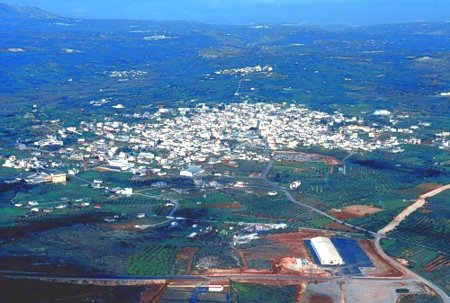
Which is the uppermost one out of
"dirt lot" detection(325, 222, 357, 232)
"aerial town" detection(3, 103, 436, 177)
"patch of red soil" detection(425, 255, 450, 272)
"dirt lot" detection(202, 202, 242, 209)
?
"patch of red soil" detection(425, 255, 450, 272)

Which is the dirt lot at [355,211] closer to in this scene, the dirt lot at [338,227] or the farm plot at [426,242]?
the dirt lot at [338,227]

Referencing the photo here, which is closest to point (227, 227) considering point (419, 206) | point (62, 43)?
point (419, 206)

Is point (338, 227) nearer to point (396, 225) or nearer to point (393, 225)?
point (393, 225)

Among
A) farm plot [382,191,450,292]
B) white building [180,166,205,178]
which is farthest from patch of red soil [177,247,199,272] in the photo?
white building [180,166,205,178]

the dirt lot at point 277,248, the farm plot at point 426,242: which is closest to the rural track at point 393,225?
the farm plot at point 426,242

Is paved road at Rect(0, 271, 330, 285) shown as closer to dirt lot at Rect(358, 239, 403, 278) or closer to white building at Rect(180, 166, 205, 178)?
dirt lot at Rect(358, 239, 403, 278)

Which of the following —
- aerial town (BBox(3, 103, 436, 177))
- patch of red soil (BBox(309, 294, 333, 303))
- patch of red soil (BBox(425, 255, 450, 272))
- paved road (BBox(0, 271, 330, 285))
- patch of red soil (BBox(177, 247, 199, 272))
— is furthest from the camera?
aerial town (BBox(3, 103, 436, 177))

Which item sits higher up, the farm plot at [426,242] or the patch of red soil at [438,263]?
the patch of red soil at [438,263]
